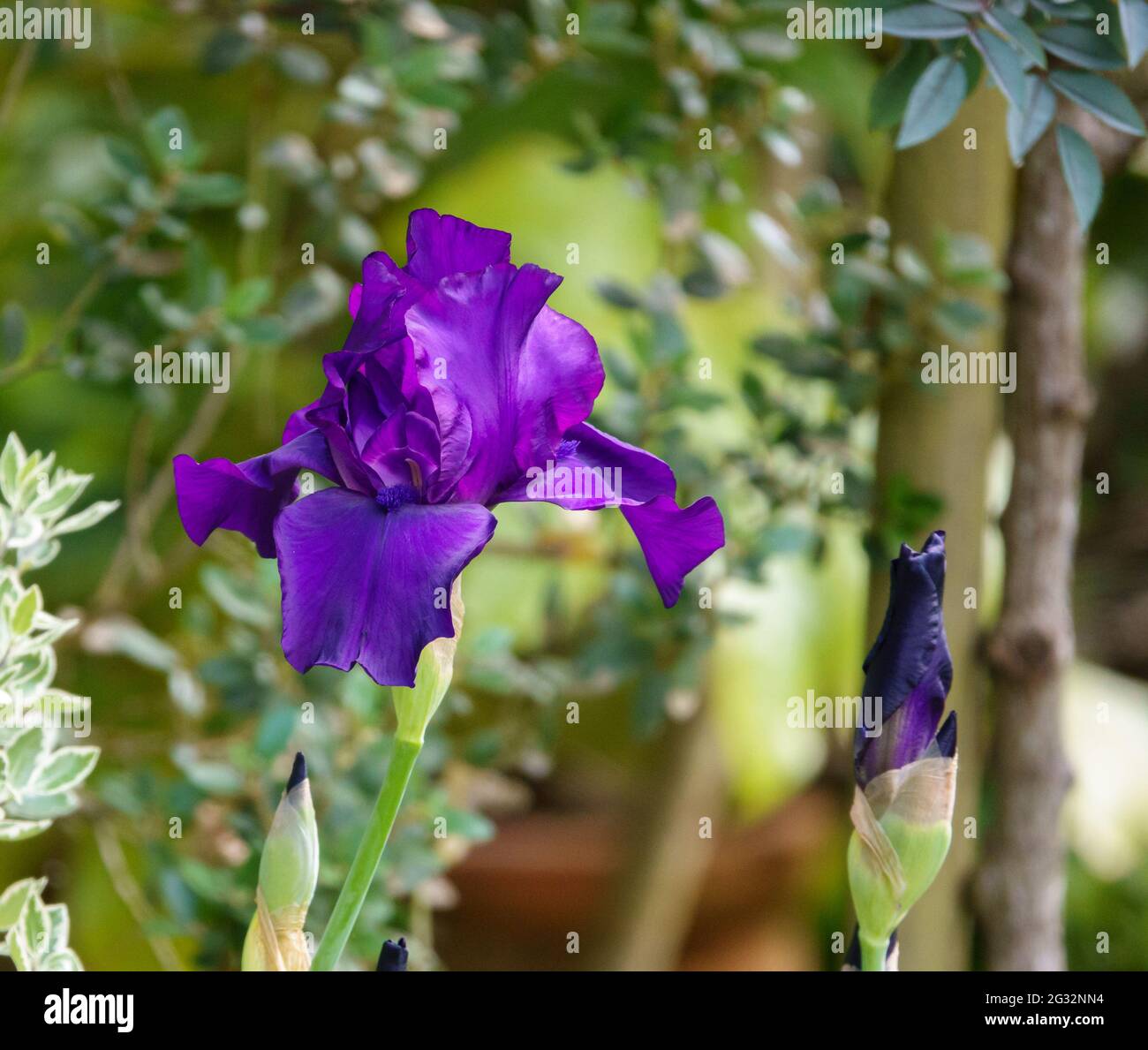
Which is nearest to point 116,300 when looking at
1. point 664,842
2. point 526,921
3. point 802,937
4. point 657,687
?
point 657,687

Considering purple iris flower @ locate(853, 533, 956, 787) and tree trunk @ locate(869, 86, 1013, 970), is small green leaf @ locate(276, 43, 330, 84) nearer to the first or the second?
tree trunk @ locate(869, 86, 1013, 970)

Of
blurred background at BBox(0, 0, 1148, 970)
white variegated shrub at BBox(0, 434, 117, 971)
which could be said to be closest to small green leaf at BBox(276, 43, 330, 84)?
blurred background at BBox(0, 0, 1148, 970)

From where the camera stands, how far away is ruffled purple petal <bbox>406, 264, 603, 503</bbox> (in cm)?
43

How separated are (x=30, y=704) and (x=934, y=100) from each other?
55 centimetres

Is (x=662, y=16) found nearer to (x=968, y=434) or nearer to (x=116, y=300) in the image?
(x=968, y=434)

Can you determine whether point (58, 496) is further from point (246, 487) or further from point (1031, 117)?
point (1031, 117)

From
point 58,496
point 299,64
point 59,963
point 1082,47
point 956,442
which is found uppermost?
point 299,64

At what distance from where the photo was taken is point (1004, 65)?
0.57 meters

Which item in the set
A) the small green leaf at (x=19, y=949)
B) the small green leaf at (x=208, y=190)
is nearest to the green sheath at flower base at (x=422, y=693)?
the small green leaf at (x=19, y=949)

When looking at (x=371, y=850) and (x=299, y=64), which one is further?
(x=299, y=64)

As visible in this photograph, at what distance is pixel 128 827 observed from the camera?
3.40 ft

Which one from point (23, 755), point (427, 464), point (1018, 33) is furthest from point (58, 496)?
point (1018, 33)

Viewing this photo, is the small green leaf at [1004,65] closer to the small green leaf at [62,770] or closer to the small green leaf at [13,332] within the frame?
the small green leaf at [62,770]

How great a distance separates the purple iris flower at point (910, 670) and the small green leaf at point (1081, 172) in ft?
0.81
